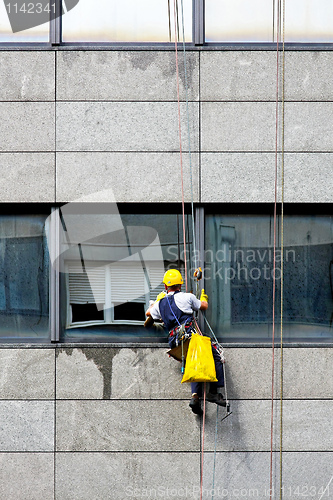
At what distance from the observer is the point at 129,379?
784 centimetres

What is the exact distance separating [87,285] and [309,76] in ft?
13.2

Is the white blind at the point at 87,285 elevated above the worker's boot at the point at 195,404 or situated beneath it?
elevated above

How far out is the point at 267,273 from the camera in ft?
26.9

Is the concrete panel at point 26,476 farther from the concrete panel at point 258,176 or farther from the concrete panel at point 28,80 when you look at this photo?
the concrete panel at point 28,80

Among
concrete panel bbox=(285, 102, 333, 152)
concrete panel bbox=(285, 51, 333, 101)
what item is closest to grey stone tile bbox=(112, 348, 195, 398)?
concrete panel bbox=(285, 102, 333, 152)

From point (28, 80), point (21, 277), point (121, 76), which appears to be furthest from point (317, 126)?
point (21, 277)

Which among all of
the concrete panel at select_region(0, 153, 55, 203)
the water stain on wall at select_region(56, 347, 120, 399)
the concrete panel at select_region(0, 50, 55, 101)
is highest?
the concrete panel at select_region(0, 50, 55, 101)

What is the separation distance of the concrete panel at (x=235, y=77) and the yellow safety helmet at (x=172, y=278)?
234 centimetres

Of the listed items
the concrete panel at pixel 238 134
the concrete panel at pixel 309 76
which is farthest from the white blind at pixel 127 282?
the concrete panel at pixel 309 76

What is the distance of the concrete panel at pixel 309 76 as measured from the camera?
26.4ft

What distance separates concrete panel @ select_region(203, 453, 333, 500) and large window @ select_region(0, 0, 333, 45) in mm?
5463

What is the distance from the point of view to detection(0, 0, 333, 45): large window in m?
8.23

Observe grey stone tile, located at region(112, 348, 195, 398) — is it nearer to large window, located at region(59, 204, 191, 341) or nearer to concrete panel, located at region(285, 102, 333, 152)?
large window, located at region(59, 204, 191, 341)

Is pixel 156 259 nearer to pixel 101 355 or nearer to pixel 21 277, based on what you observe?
pixel 101 355
